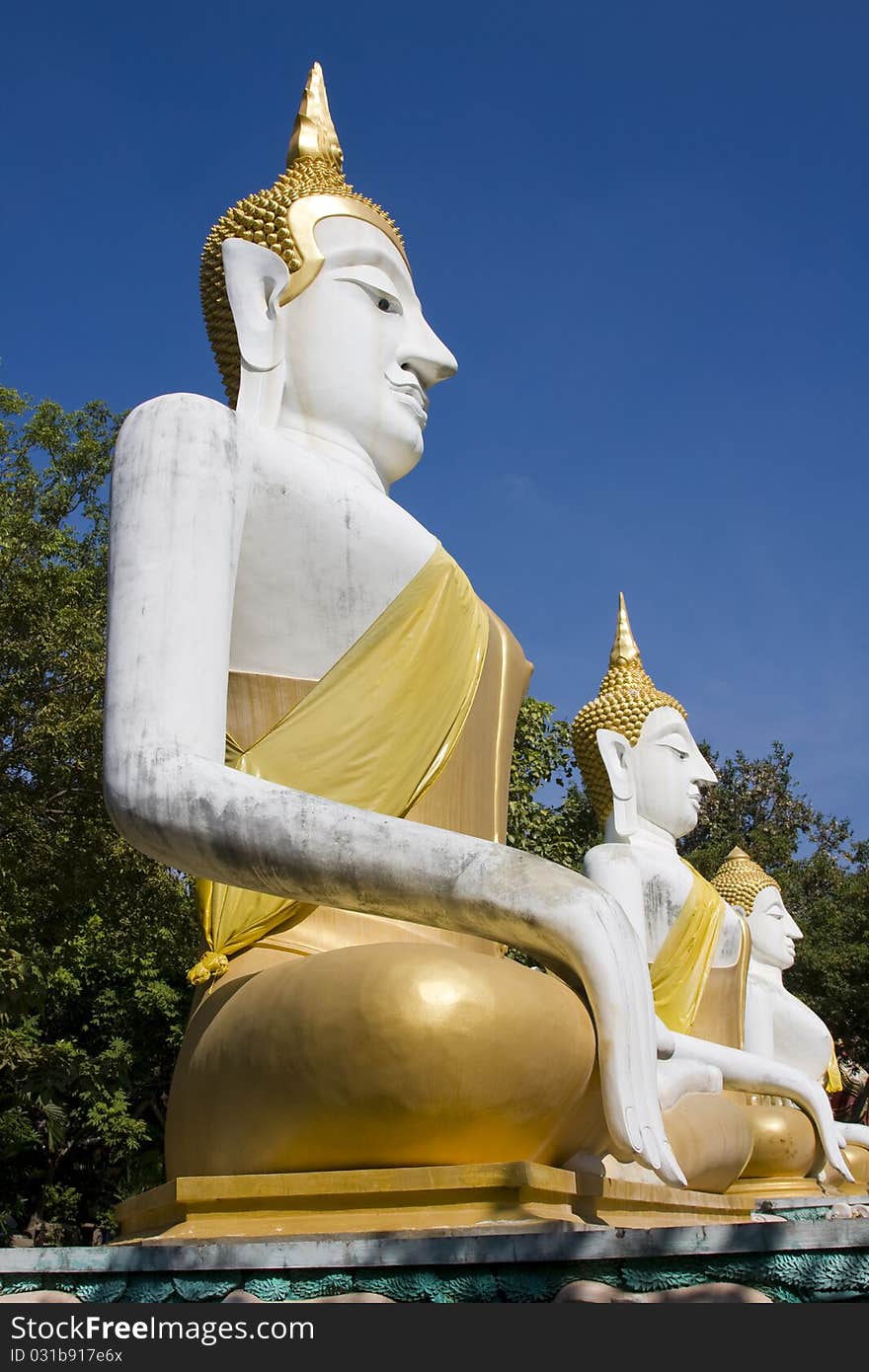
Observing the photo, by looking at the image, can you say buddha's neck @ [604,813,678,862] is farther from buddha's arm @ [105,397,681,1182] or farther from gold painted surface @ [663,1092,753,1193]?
buddha's arm @ [105,397,681,1182]

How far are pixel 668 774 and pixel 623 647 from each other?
1045 mm

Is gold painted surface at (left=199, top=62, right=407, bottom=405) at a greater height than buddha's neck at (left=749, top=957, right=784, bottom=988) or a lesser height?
greater

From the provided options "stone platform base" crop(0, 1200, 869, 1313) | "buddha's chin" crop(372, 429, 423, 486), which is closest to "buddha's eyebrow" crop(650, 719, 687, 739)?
"buddha's chin" crop(372, 429, 423, 486)

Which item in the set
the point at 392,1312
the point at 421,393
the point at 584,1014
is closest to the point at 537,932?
the point at 584,1014

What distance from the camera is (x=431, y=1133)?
3514mm

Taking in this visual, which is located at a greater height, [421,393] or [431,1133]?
[421,393]

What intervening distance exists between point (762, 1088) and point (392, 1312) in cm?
460

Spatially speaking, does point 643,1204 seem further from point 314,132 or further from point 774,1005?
point 774,1005

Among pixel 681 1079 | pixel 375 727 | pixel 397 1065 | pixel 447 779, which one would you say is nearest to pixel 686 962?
pixel 681 1079

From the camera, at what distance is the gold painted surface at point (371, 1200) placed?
3393mm

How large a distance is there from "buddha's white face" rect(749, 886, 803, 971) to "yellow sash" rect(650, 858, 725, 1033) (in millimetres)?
2715

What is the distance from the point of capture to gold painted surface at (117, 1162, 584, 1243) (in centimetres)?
339

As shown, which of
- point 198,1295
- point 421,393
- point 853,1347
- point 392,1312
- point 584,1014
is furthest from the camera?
point 421,393

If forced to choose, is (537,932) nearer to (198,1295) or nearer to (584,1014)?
(584,1014)
